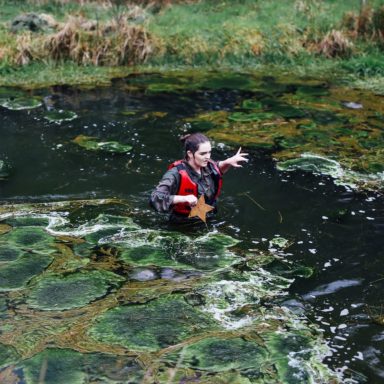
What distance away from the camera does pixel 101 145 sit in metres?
10.0

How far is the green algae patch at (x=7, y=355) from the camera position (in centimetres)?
467

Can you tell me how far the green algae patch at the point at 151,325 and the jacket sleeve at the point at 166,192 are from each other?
1.19m

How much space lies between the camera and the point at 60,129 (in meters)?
10.8

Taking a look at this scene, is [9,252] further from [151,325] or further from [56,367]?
[56,367]

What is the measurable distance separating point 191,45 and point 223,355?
11.7m

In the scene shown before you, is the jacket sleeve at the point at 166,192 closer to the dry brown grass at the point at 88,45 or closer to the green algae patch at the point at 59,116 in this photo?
the green algae patch at the point at 59,116

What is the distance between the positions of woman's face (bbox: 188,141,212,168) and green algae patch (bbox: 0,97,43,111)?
6.03 meters

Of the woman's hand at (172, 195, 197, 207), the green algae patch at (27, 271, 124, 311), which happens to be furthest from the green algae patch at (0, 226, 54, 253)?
the woman's hand at (172, 195, 197, 207)

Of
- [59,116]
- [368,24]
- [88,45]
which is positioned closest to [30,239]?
[59,116]

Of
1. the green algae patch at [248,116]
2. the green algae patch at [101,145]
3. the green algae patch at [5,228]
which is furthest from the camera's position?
the green algae patch at [248,116]

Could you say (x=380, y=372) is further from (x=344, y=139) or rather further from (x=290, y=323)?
(x=344, y=139)

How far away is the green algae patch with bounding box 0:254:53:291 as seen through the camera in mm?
5879

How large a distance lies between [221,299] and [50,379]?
5.81ft

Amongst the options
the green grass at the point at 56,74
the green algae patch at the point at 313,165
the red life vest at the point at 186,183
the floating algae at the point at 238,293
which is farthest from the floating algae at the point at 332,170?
the green grass at the point at 56,74
